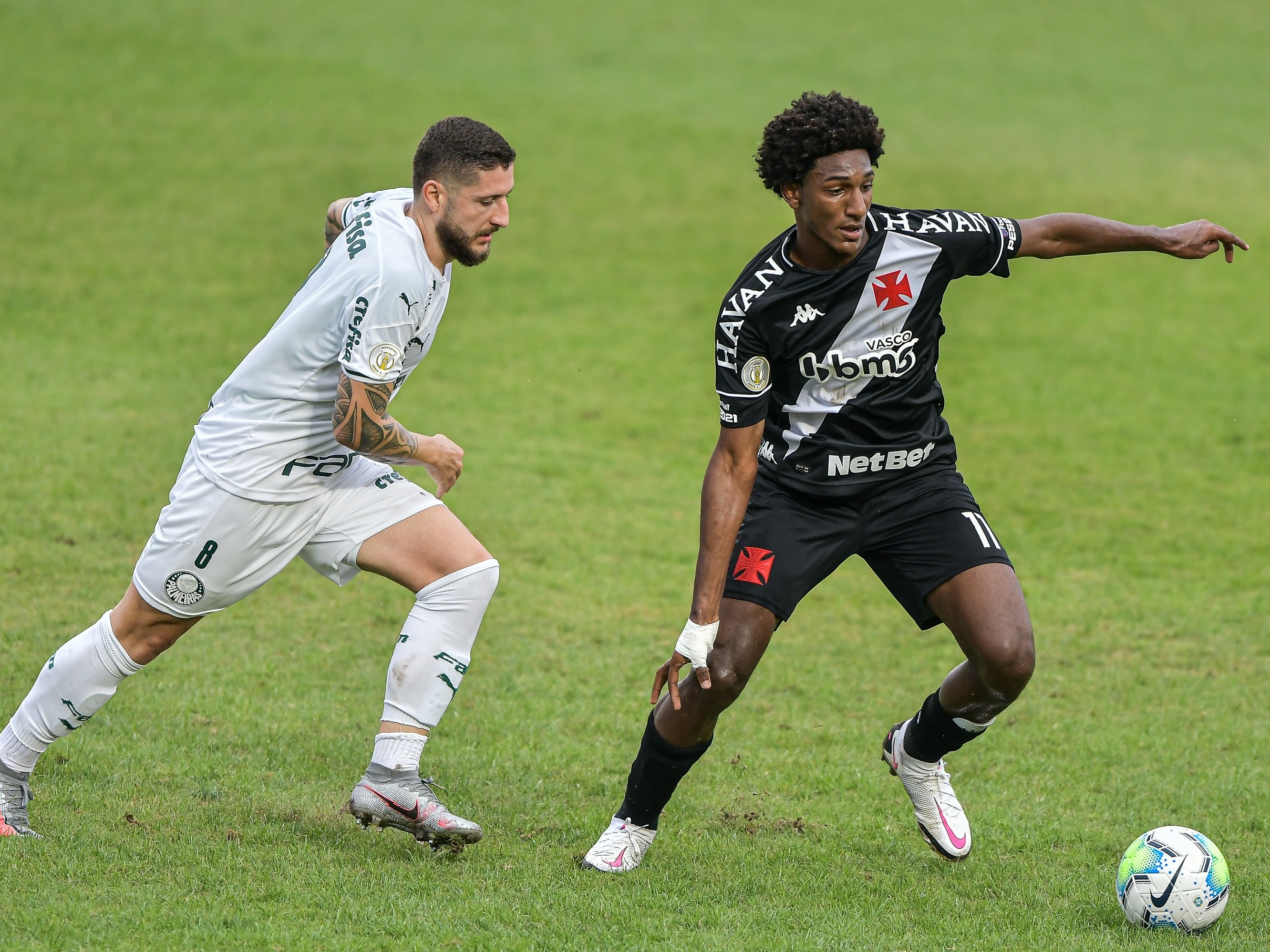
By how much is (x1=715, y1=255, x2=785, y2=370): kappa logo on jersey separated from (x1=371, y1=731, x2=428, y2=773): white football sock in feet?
5.97

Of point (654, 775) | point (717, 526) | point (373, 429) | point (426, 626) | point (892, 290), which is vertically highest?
point (892, 290)

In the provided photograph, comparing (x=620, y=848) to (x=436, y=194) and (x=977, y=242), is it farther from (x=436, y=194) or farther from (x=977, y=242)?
(x=977, y=242)

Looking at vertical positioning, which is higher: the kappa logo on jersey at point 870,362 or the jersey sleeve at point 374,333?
the jersey sleeve at point 374,333

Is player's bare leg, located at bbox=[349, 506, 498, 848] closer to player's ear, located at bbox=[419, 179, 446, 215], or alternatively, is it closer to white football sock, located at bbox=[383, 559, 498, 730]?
white football sock, located at bbox=[383, 559, 498, 730]

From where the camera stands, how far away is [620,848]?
220 inches

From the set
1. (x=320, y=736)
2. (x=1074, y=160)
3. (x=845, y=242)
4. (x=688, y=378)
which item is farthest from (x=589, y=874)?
(x=1074, y=160)

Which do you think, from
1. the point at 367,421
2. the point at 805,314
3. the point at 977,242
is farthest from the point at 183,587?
the point at 977,242

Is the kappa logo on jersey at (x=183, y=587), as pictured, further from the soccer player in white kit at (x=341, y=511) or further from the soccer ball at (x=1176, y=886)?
the soccer ball at (x=1176, y=886)

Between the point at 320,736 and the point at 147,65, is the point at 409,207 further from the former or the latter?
the point at 147,65

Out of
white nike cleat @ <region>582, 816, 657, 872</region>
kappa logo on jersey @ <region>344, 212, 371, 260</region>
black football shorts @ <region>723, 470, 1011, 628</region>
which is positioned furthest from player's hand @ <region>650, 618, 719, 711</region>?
kappa logo on jersey @ <region>344, 212, 371, 260</region>

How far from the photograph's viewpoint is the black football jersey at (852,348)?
555 cm

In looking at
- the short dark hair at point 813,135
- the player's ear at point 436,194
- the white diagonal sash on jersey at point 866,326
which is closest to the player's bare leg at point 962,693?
the white diagonal sash on jersey at point 866,326

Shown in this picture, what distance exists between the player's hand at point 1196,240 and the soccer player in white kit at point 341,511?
262 cm

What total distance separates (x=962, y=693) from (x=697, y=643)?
1.17 meters
